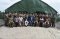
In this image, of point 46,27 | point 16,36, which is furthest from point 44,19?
point 16,36

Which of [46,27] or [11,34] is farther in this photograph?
[46,27]

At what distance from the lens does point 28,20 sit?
66.7 feet

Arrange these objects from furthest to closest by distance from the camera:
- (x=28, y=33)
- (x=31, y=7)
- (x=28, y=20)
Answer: (x=31, y=7) < (x=28, y=20) < (x=28, y=33)

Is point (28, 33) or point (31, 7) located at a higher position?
point (31, 7)

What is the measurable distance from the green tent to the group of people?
2.88 meters

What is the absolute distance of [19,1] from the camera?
24.2m

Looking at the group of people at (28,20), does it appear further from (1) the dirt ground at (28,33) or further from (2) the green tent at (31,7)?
(2) the green tent at (31,7)

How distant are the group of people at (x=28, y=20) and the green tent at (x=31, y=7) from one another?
9.45 ft

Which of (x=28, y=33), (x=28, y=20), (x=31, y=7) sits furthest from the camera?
(x=31, y=7)

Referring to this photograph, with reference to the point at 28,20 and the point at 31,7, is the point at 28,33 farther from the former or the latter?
the point at 31,7

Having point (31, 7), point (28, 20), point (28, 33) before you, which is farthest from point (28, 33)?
point (31, 7)

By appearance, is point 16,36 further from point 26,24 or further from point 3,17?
point 3,17

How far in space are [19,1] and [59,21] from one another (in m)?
4.26

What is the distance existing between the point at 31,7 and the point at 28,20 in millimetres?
3681
